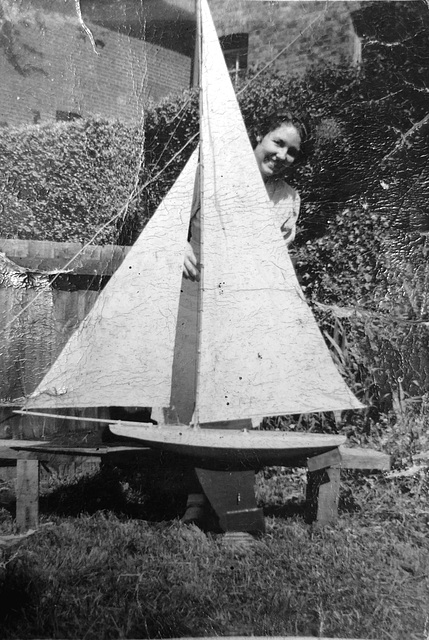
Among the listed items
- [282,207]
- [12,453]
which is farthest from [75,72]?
[12,453]

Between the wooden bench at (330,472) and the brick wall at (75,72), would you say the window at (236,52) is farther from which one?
the wooden bench at (330,472)

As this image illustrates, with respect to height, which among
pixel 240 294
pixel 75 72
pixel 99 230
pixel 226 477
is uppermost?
pixel 75 72

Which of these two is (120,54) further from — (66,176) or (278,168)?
(278,168)

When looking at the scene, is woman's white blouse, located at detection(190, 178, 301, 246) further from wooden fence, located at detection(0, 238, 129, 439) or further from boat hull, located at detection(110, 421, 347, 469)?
boat hull, located at detection(110, 421, 347, 469)

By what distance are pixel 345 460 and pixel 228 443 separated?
0.54m

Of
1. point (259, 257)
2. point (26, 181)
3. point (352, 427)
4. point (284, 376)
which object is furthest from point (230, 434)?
point (26, 181)

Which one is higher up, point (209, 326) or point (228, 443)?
point (209, 326)

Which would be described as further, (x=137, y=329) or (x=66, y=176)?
(x=66, y=176)

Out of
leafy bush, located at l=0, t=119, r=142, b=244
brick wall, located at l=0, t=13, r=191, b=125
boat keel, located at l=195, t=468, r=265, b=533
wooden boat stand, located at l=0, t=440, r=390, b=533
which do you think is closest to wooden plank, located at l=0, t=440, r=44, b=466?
wooden boat stand, located at l=0, t=440, r=390, b=533

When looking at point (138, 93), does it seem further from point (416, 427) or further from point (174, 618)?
point (174, 618)

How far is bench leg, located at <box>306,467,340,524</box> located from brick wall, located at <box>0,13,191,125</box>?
1822 millimetres

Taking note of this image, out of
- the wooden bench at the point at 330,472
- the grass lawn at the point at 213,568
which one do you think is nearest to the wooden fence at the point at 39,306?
the grass lawn at the point at 213,568

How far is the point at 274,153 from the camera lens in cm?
256

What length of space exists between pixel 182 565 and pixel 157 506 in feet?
0.91
